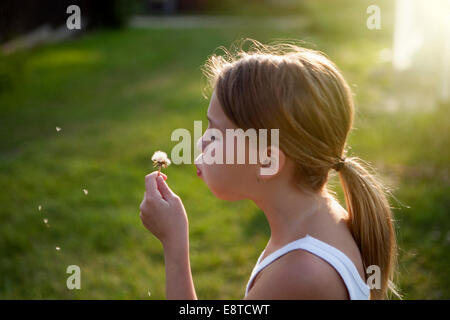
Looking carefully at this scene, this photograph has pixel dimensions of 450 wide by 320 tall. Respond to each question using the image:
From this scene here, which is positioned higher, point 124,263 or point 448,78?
point 448,78

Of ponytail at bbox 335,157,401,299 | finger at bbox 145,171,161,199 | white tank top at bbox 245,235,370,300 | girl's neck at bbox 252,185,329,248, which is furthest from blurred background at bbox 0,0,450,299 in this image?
finger at bbox 145,171,161,199

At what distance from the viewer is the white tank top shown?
1.42 metres

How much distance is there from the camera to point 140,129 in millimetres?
6352

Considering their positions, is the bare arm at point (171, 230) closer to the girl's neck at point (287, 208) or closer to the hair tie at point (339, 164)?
the girl's neck at point (287, 208)

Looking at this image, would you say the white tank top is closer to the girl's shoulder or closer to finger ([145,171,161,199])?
the girl's shoulder

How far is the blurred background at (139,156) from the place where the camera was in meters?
3.39

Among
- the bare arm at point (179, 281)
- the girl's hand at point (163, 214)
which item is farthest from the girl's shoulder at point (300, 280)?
the girl's hand at point (163, 214)

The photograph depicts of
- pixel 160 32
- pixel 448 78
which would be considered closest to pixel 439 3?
pixel 448 78

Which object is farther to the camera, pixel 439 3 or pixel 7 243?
pixel 439 3

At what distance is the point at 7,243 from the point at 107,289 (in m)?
0.95

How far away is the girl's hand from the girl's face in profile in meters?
0.13

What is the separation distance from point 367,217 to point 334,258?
0.89 feet

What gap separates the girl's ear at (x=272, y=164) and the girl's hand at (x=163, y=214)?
0.93ft

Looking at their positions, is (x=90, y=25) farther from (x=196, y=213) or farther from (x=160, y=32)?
(x=196, y=213)
